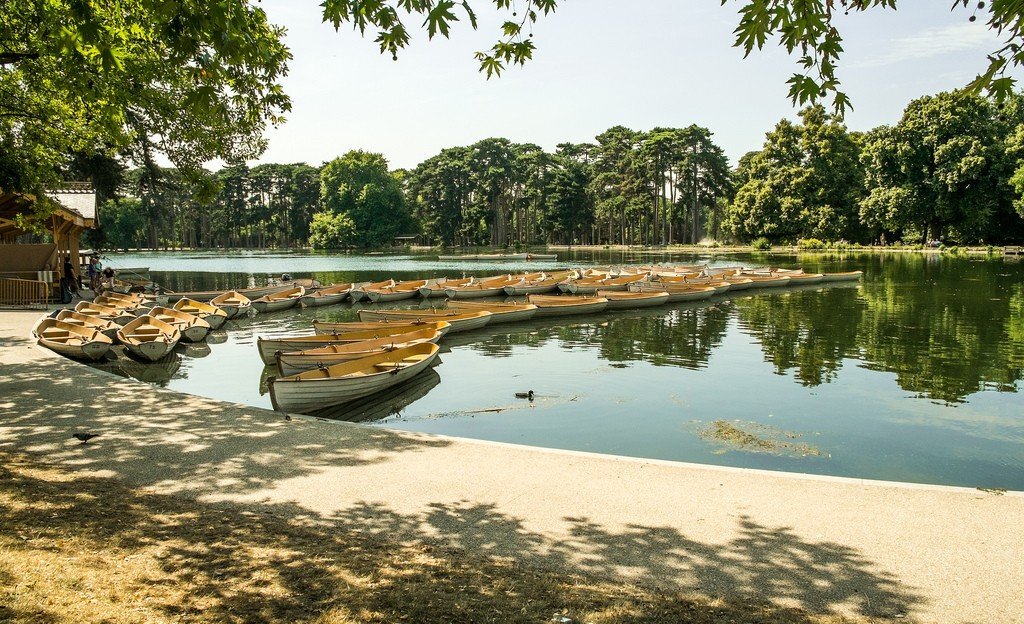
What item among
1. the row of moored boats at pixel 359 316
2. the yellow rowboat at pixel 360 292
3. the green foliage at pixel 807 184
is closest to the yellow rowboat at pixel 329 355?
the row of moored boats at pixel 359 316

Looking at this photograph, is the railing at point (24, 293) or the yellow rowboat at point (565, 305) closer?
the railing at point (24, 293)

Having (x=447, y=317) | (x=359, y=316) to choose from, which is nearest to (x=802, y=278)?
(x=447, y=317)

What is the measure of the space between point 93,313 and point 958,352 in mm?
27310

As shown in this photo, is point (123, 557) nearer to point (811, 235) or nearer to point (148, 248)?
point (811, 235)

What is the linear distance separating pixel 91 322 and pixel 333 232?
92.4 metres

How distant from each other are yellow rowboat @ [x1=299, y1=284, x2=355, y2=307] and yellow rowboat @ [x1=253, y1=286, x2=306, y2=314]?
37 cm

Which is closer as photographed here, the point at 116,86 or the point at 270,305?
the point at 116,86

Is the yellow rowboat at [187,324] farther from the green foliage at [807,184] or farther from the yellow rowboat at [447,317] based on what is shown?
the green foliage at [807,184]

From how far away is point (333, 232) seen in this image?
10925 centimetres

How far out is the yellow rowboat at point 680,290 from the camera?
35.0m

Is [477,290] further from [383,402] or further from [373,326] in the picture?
[383,402]

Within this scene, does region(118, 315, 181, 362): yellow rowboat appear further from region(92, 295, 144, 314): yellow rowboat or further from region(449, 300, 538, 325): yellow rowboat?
region(449, 300, 538, 325): yellow rowboat

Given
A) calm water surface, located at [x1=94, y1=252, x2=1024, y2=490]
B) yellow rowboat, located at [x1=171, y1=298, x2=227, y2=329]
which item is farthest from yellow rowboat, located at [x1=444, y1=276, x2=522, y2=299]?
yellow rowboat, located at [x1=171, y1=298, x2=227, y2=329]

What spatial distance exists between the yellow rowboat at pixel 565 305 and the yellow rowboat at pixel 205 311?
1304 cm
